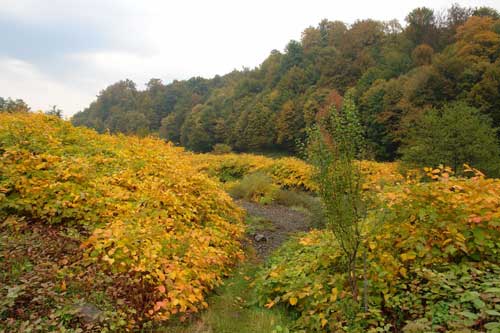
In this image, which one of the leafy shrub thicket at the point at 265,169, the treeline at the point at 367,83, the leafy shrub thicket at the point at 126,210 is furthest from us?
the treeline at the point at 367,83

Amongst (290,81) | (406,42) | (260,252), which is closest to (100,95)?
(290,81)

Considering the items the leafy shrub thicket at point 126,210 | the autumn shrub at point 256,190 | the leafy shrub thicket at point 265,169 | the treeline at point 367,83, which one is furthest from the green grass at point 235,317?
the leafy shrub thicket at point 265,169

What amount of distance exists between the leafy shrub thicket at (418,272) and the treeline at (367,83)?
40.4 inches

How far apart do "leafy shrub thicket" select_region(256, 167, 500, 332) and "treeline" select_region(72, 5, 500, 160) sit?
1025 millimetres

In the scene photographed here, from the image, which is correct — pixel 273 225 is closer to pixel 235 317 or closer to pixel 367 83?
pixel 235 317

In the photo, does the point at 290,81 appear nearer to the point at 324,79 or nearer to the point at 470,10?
the point at 324,79

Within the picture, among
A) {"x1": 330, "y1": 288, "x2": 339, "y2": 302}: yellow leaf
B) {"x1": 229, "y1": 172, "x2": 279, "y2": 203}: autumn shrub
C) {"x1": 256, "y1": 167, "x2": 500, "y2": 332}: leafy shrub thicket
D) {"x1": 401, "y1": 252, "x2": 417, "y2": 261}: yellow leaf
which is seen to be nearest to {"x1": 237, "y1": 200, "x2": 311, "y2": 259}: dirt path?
{"x1": 229, "y1": 172, "x2": 279, "y2": 203}: autumn shrub

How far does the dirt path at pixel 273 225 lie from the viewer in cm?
712

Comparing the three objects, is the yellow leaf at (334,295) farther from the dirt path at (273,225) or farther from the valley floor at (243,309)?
the dirt path at (273,225)

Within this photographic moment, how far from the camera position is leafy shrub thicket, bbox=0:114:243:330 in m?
3.54

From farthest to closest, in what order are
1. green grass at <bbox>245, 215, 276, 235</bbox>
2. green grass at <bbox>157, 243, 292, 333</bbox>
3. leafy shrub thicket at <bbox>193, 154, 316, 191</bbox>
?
leafy shrub thicket at <bbox>193, 154, 316, 191</bbox> < green grass at <bbox>245, 215, 276, 235</bbox> < green grass at <bbox>157, 243, 292, 333</bbox>

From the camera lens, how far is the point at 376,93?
23.6 m

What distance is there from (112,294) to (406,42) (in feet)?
107

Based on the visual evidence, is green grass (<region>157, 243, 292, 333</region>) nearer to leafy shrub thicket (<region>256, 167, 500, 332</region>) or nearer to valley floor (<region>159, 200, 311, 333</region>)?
valley floor (<region>159, 200, 311, 333</region>)
